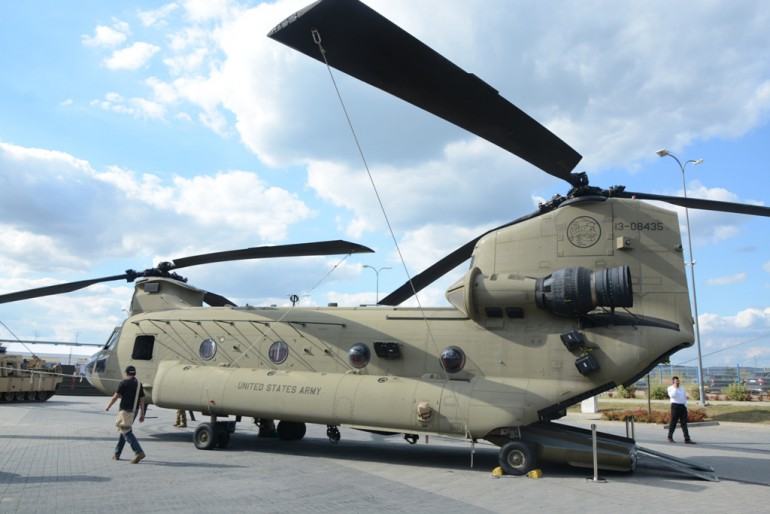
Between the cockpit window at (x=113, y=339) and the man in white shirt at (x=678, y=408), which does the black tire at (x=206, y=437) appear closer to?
the cockpit window at (x=113, y=339)

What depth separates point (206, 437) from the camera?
13000mm

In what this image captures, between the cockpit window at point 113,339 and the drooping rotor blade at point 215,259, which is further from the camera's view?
the cockpit window at point 113,339

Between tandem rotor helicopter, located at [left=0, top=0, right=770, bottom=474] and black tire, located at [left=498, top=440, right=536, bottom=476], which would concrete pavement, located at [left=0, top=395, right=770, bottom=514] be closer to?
black tire, located at [left=498, top=440, right=536, bottom=476]

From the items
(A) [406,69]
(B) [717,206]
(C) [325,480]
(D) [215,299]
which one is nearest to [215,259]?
(D) [215,299]

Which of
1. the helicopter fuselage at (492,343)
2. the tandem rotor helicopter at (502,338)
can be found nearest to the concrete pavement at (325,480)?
the tandem rotor helicopter at (502,338)

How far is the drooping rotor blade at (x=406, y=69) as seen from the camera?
6445mm

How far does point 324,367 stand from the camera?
1309 cm

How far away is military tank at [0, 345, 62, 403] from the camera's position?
2539 cm

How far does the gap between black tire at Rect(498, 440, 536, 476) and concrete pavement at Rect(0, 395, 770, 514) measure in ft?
1.09

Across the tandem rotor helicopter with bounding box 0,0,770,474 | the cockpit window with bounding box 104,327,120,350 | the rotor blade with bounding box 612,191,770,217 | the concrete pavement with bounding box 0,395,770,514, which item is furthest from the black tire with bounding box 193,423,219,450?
the rotor blade with bounding box 612,191,770,217

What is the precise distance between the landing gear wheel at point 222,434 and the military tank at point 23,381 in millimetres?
14931

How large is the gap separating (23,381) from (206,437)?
18.6 m

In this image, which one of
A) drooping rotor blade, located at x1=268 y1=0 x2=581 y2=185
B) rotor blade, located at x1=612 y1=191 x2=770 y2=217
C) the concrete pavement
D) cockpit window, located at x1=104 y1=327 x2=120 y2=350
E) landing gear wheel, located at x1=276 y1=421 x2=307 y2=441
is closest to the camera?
drooping rotor blade, located at x1=268 y1=0 x2=581 y2=185

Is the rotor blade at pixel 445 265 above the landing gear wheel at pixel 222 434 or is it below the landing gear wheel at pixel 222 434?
above
